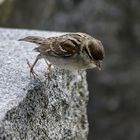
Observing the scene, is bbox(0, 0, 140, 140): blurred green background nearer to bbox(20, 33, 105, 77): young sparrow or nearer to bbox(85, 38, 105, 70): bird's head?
bbox(20, 33, 105, 77): young sparrow

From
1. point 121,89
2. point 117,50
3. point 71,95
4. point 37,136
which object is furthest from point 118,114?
point 37,136

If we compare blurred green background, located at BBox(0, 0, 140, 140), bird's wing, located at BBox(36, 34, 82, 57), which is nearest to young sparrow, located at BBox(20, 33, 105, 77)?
bird's wing, located at BBox(36, 34, 82, 57)

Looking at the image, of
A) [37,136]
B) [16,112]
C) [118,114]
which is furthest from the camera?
[118,114]

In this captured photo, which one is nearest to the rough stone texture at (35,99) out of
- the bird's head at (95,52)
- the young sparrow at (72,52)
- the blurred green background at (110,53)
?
the young sparrow at (72,52)

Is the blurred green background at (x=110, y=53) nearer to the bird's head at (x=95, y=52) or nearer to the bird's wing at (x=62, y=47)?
the bird's wing at (x=62, y=47)

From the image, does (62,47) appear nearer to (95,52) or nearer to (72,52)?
(72,52)

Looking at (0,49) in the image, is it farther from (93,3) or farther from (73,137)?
(93,3)

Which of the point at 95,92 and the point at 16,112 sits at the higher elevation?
the point at 16,112
